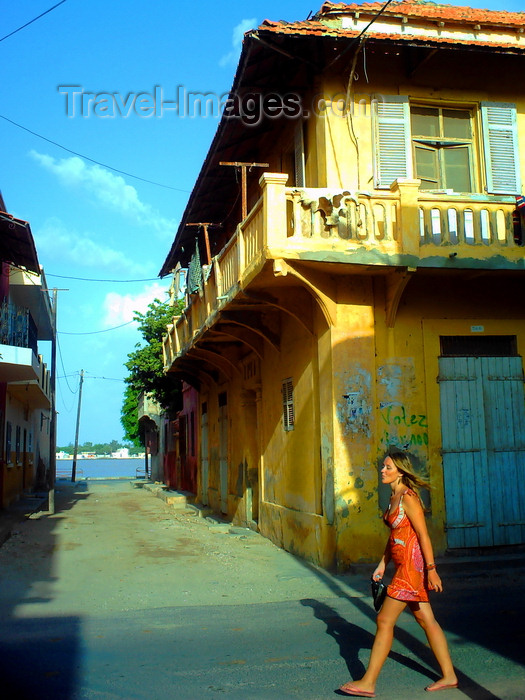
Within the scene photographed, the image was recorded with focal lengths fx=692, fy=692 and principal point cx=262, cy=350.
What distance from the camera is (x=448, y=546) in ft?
34.0

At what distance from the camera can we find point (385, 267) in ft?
32.4

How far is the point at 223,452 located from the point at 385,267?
10033mm

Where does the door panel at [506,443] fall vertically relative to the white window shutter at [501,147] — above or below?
below

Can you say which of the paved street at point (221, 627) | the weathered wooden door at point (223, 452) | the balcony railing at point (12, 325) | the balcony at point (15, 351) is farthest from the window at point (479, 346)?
the balcony railing at point (12, 325)

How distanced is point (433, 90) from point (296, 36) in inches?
107

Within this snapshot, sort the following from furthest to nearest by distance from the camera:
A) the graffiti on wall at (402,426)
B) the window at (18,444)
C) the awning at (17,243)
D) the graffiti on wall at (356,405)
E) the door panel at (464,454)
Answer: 1. the window at (18,444)
2. the awning at (17,243)
3. the door panel at (464,454)
4. the graffiti on wall at (402,426)
5. the graffiti on wall at (356,405)

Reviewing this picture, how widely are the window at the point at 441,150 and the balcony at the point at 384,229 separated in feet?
4.06

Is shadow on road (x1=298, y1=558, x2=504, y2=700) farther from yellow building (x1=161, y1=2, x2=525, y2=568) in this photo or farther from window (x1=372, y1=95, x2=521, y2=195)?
window (x1=372, y1=95, x2=521, y2=195)

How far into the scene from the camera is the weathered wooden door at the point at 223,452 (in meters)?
18.2

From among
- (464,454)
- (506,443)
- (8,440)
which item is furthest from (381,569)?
(8,440)

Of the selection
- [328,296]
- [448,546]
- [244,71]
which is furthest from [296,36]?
[448,546]

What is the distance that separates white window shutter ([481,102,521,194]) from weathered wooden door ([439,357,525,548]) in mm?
3017

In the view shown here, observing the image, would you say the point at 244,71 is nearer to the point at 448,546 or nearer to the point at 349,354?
the point at 349,354

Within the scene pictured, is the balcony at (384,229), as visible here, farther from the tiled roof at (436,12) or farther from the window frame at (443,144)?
the tiled roof at (436,12)
